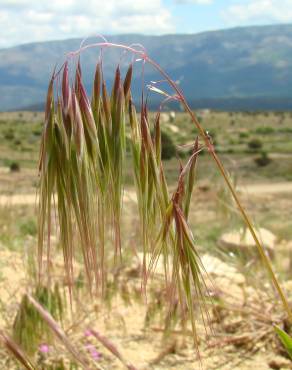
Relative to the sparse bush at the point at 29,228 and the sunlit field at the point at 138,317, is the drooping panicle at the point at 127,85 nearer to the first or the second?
the sunlit field at the point at 138,317

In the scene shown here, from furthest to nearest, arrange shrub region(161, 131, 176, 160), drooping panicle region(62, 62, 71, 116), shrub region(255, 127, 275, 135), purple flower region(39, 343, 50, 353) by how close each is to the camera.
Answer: shrub region(255, 127, 275, 135) < shrub region(161, 131, 176, 160) < purple flower region(39, 343, 50, 353) < drooping panicle region(62, 62, 71, 116)

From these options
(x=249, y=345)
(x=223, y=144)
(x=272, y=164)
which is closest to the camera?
(x=249, y=345)

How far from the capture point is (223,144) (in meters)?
42.2

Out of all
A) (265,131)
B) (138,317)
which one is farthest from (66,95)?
(265,131)

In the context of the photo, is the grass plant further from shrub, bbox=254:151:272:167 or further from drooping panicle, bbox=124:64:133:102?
shrub, bbox=254:151:272:167

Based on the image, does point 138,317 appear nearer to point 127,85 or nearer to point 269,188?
point 127,85

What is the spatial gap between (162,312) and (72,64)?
2.10m

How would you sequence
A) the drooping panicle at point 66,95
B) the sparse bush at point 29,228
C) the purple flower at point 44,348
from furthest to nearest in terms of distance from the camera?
the sparse bush at point 29,228, the purple flower at point 44,348, the drooping panicle at point 66,95

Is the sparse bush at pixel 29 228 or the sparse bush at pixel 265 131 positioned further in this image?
the sparse bush at pixel 265 131

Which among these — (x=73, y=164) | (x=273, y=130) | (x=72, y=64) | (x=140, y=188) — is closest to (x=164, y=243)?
(x=140, y=188)

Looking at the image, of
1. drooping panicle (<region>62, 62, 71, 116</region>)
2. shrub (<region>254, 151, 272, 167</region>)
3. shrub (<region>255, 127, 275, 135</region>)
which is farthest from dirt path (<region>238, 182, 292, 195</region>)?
shrub (<region>255, 127, 275, 135</region>)

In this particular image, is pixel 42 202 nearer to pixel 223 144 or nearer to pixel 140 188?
pixel 140 188

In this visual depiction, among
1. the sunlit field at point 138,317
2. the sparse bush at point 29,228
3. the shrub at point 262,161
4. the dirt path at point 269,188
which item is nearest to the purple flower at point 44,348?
the sunlit field at point 138,317

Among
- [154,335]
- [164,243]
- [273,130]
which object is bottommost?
[273,130]
